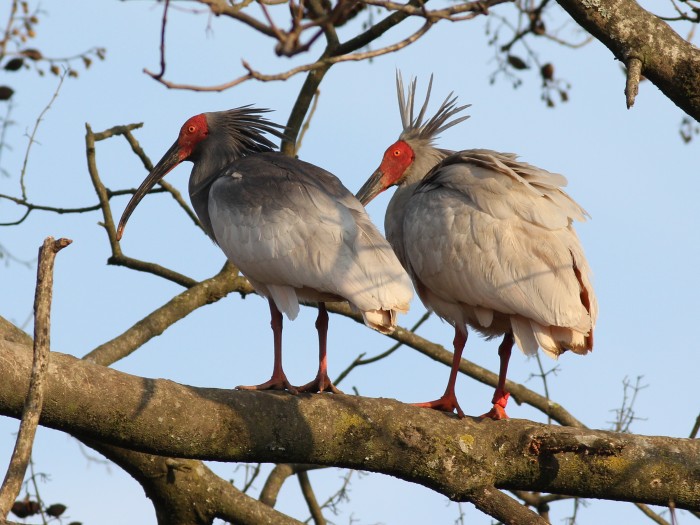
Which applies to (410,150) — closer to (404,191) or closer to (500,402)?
(404,191)

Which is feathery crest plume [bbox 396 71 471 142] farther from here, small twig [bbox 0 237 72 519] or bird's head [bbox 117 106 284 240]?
small twig [bbox 0 237 72 519]

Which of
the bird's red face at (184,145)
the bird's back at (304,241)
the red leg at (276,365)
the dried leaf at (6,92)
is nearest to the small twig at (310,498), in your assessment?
the red leg at (276,365)

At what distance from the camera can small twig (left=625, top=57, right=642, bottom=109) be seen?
4480mm

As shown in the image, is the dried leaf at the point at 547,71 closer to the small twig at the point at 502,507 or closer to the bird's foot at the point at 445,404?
the bird's foot at the point at 445,404

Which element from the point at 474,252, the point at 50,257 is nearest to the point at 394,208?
the point at 474,252

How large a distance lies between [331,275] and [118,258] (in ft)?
6.89

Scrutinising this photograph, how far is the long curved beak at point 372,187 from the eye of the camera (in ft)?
28.6

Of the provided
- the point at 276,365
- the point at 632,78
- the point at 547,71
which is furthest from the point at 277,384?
the point at 547,71

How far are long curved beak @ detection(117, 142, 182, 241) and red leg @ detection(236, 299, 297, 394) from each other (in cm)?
151

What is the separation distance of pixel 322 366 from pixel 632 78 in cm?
312

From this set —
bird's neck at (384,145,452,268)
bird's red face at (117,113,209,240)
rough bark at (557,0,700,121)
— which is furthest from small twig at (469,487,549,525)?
bird's red face at (117,113,209,240)

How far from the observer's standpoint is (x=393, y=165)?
8672 mm

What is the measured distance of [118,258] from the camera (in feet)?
26.5

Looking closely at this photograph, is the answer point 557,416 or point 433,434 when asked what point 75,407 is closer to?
point 433,434
